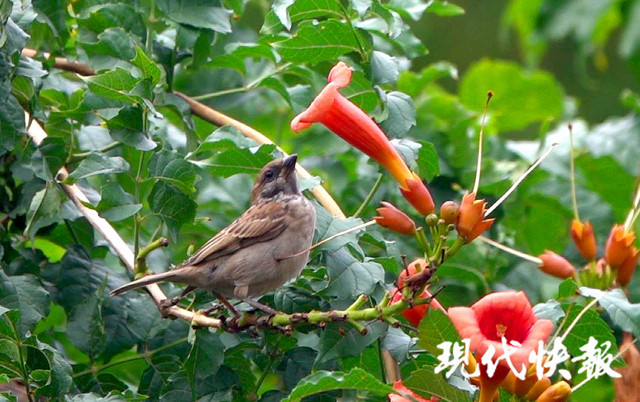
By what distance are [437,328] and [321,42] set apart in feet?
3.51

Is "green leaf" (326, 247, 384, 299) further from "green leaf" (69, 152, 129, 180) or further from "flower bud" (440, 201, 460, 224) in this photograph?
"green leaf" (69, 152, 129, 180)

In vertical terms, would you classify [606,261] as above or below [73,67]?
below

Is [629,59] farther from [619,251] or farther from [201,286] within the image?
[201,286]

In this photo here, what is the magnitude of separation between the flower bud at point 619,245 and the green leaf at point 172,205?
1.22m

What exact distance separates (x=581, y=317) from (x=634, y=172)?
2.28 meters

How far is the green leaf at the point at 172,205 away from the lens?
2.93m

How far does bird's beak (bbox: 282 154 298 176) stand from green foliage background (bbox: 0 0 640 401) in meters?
0.19

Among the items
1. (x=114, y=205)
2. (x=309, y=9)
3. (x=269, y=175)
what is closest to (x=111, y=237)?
(x=114, y=205)

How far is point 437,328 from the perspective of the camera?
246 cm

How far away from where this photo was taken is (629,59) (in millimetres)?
6375

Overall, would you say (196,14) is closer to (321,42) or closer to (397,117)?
(321,42)

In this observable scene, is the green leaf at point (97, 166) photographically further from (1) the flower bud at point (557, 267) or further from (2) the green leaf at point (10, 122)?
(1) the flower bud at point (557, 267)

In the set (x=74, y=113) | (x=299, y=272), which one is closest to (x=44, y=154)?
(x=74, y=113)

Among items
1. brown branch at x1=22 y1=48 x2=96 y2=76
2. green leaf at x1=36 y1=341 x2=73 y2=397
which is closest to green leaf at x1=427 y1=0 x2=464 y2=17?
brown branch at x1=22 y1=48 x2=96 y2=76
